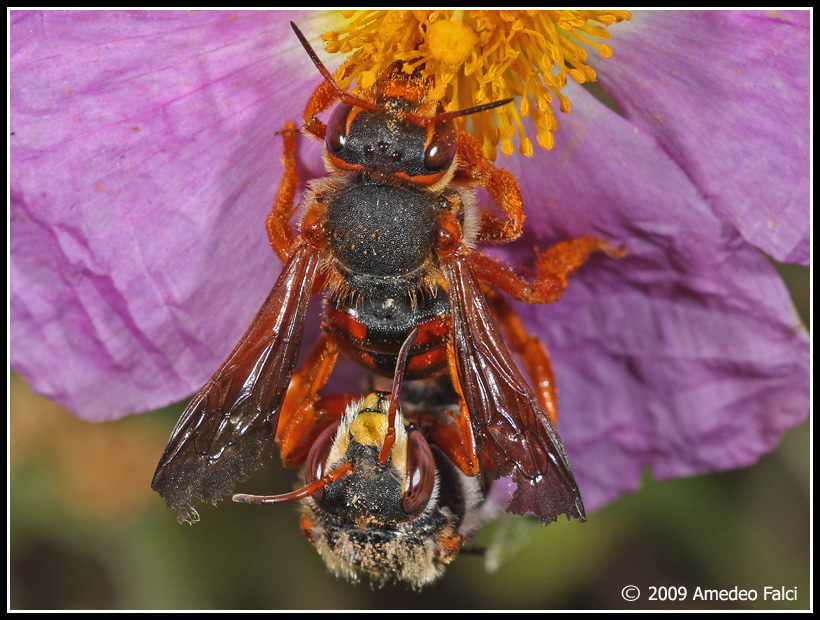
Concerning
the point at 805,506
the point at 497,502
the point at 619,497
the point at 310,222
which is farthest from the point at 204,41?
the point at 805,506

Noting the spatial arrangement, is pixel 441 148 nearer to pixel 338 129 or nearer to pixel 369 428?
pixel 338 129

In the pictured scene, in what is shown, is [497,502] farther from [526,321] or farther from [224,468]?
[224,468]

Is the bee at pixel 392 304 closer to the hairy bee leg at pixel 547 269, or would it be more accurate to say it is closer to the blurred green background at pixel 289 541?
the hairy bee leg at pixel 547 269

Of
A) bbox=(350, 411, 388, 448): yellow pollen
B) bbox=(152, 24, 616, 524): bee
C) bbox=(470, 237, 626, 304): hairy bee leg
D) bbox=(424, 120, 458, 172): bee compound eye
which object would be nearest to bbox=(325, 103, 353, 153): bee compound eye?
bbox=(152, 24, 616, 524): bee

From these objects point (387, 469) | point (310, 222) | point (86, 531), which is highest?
point (310, 222)

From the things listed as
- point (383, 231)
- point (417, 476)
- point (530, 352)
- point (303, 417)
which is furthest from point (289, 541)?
point (383, 231)

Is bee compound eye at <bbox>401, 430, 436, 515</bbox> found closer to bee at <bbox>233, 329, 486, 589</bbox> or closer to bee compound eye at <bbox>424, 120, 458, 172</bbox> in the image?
bee at <bbox>233, 329, 486, 589</bbox>

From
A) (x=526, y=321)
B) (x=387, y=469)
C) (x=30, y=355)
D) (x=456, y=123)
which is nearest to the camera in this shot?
(x=387, y=469)
